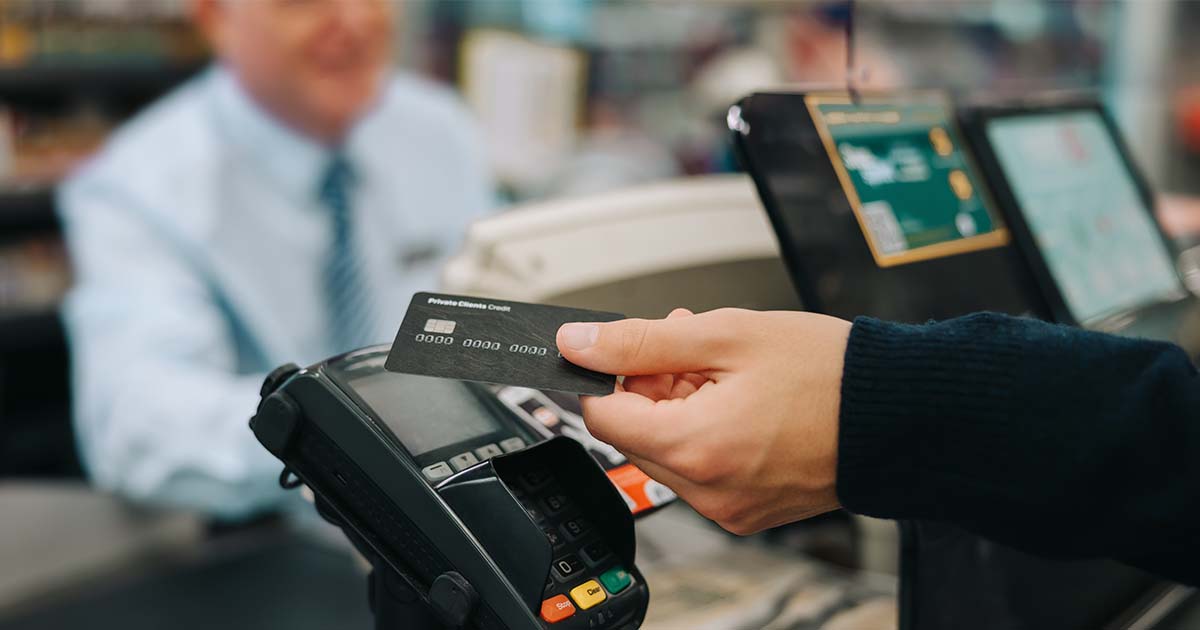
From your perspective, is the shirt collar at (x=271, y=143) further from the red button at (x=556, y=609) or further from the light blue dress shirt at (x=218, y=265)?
the red button at (x=556, y=609)

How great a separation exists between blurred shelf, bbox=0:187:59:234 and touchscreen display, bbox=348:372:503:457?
3.35 meters

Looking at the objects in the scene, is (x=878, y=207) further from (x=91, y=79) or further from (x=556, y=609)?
(x=91, y=79)

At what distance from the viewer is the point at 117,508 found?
1.38 metres

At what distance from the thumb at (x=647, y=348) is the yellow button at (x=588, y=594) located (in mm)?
134

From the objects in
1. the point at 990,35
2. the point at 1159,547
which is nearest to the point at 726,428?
the point at 1159,547

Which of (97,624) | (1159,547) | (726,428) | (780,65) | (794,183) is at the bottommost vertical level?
(97,624)

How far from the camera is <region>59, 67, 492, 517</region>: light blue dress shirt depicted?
1396mm

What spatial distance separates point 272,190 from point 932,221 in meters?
1.42

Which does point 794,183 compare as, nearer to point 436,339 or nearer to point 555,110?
point 436,339

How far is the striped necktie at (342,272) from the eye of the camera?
2.00 metres

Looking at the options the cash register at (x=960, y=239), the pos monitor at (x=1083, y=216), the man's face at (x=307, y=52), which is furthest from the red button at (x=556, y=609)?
the man's face at (x=307, y=52)

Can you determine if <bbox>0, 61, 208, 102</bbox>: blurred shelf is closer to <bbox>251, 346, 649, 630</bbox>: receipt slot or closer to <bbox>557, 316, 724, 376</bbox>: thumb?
<bbox>251, 346, 649, 630</bbox>: receipt slot

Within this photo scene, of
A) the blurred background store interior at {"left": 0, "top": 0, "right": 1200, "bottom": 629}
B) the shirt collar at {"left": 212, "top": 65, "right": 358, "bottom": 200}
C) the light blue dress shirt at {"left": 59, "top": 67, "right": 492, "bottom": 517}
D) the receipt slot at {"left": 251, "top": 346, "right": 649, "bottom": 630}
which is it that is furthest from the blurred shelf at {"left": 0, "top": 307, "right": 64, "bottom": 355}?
Result: the receipt slot at {"left": 251, "top": 346, "right": 649, "bottom": 630}

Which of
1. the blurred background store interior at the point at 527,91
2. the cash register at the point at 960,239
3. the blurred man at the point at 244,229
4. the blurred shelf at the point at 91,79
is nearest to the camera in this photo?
the cash register at the point at 960,239
